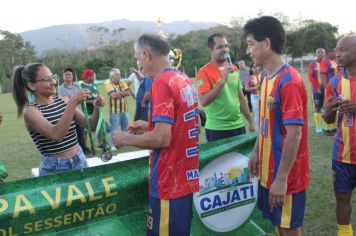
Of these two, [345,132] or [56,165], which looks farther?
[345,132]

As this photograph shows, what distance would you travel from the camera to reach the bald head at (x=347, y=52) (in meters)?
3.91

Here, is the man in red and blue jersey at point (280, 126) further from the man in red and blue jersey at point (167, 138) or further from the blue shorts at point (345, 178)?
the blue shorts at point (345, 178)

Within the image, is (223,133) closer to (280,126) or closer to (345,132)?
(345,132)

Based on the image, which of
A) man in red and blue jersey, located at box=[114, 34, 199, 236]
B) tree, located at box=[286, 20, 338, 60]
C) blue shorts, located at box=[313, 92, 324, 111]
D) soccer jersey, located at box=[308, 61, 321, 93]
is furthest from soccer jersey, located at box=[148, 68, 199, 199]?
tree, located at box=[286, 20, 338, 60]

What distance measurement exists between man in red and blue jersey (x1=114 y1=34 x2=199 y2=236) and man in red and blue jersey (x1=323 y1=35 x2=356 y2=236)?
5.67 ft

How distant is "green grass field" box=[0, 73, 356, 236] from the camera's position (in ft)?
15.8

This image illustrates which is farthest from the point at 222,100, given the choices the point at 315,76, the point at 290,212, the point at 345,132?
the point at 315,76

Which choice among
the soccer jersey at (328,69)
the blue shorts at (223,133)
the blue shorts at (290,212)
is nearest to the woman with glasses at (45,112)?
the blue shorts at (290,212)

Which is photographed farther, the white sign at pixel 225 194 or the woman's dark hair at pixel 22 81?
the white sign at pixel 225 194

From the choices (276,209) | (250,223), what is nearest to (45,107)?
(276,209)

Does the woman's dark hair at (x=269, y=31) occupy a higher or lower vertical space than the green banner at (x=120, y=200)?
higher

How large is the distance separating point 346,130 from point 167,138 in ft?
6.94

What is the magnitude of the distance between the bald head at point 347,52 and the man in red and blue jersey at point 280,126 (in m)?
1.24

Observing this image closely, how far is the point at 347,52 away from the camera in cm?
392
